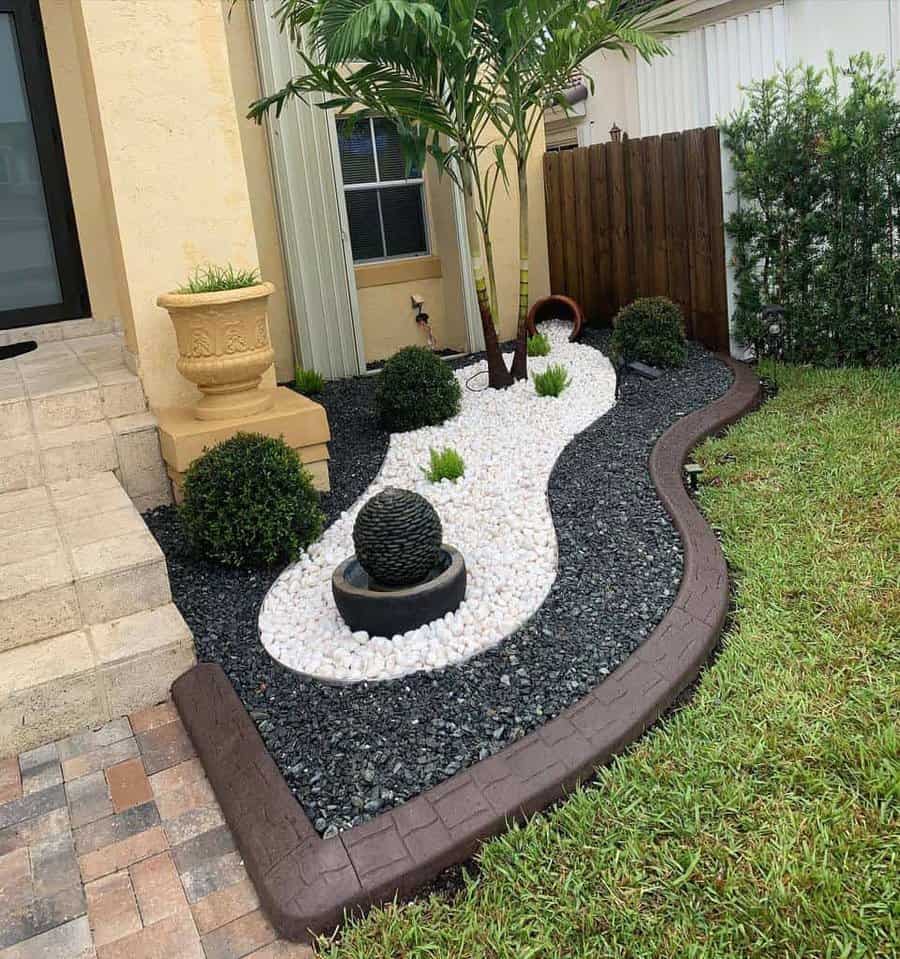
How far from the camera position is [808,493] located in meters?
4.09

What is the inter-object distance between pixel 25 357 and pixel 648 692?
15.4 feet

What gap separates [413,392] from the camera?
18.0ft

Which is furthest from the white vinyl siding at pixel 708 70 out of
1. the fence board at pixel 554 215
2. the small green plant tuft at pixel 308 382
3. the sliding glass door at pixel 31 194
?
the sliding glass door at pixel 31 194

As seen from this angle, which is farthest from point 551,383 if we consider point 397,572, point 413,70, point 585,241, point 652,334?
point 397,572

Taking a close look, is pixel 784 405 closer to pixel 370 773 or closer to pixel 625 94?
pixel 370 773

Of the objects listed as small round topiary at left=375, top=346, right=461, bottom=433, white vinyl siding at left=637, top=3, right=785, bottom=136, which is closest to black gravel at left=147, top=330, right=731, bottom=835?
small round topiary at left=375, top=346, right=461, bottom=433

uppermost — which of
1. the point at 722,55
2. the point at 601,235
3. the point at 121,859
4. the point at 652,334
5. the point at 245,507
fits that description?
the point at 722,55

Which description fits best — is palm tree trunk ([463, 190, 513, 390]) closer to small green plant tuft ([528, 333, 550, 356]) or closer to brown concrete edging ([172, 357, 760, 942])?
small green plant tuft ([528, 333, 550, 356])

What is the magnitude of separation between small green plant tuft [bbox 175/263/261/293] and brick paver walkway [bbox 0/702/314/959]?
2282 mm

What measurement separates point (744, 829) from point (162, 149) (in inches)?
165

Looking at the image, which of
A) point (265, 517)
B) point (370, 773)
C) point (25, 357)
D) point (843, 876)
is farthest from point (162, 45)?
point (843, 876)

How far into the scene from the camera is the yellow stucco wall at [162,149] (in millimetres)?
4438

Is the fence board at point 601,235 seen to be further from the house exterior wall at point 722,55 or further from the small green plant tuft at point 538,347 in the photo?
the house exterior wall at point 722,55

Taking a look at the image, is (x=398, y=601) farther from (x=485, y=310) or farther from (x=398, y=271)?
(x=398, y=271)
